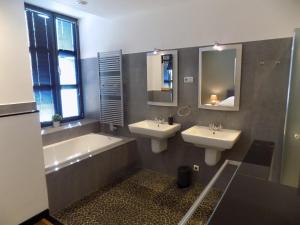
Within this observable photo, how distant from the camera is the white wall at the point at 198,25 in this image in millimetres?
2309

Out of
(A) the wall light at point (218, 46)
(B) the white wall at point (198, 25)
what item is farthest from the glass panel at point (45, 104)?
(A) the wall light at point (218, 46)

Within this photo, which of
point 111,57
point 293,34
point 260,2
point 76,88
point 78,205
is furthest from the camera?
point 76,88

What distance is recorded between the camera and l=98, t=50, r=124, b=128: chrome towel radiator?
140 inches

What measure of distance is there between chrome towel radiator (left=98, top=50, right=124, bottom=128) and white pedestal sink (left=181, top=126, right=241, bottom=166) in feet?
4.74

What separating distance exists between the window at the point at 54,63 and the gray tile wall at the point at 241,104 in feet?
1.54

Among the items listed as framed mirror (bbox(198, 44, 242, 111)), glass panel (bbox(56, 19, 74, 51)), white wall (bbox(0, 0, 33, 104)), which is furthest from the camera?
glass panel (bbox(56, 19, 74, 51))

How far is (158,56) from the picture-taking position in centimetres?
317

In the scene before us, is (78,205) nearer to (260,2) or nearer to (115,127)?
(115,127)

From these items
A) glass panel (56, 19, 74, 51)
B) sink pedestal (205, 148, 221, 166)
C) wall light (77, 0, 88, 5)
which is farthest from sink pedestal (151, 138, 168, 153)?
glass panel (56, 19, 74, 51)

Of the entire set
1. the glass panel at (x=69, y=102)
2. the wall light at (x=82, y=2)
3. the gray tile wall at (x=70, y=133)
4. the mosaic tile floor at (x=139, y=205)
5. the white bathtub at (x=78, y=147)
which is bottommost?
the mosaic tile floor at (x=139, y=205)

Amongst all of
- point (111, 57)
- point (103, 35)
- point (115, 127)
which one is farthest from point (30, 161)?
point (103, 35)

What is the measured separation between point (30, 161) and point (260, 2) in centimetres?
317

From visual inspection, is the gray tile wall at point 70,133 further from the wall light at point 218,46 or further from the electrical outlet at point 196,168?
the wall light at point 218,46

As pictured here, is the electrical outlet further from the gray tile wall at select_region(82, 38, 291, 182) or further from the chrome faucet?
the chrome faucet
